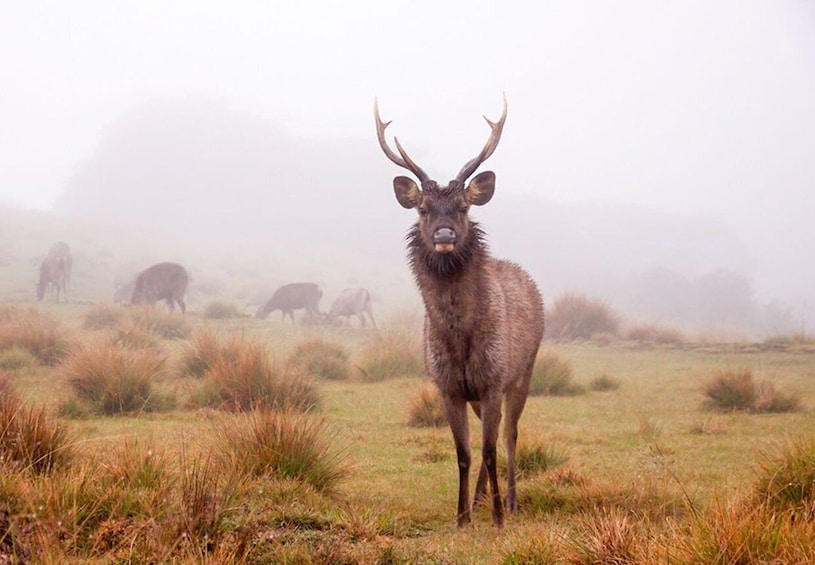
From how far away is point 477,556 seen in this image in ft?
16.0

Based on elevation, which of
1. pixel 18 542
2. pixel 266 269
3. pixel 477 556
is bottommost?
pixel 477 556

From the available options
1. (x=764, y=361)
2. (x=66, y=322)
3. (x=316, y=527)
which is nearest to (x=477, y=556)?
(x=316, y=527)

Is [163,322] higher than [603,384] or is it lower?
higher

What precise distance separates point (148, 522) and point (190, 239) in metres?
70.7

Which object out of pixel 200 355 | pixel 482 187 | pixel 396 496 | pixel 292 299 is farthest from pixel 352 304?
pixel 482 187

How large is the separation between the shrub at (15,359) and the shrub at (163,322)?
5.60m

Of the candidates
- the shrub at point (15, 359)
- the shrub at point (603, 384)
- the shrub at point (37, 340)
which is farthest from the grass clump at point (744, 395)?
the shrub at point (15, 359)

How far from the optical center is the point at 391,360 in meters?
14.8

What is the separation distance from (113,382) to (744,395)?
878cm

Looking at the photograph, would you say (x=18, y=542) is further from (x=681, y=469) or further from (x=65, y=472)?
(x=681, y=469)

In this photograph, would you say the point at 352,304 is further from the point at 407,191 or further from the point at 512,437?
the point at 407,191

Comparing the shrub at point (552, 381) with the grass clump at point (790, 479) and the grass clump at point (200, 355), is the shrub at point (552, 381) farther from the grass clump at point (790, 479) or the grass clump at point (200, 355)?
the grass clump at point (790, 479)

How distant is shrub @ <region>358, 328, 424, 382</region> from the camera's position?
1452 centimetres

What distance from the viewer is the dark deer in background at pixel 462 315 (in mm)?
5902
